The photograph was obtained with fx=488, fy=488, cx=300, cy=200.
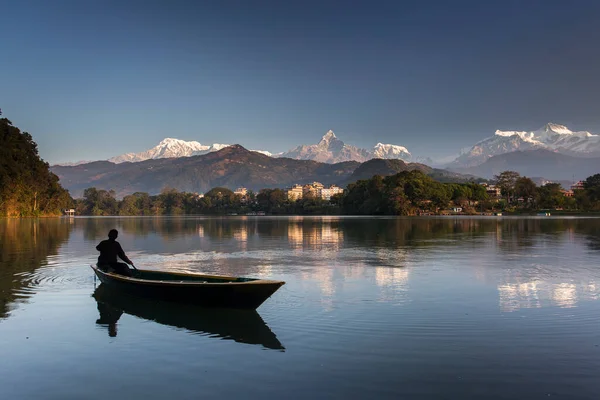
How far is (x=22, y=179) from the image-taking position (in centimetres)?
9544

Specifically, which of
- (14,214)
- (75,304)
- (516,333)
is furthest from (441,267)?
(14,214)

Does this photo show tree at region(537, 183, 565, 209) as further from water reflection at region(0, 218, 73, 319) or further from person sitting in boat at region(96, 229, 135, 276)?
person sitting in boat at region(96, 229, 135, 276)

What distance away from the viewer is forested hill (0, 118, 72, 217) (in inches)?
3346

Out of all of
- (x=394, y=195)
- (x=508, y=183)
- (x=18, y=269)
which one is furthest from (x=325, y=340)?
(x=508, y=183)

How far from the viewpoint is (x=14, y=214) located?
103 m

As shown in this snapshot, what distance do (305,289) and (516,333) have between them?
776 centimetres

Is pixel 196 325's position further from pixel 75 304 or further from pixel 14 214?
pixel 14 214

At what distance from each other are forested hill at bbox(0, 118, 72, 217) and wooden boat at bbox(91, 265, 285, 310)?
257ft

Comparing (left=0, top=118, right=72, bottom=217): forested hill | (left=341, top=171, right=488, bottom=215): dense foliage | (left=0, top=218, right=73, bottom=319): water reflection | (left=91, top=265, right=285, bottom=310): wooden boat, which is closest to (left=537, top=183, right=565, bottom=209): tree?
(left=341, top=171, right=488, bottom=215): dense foliage

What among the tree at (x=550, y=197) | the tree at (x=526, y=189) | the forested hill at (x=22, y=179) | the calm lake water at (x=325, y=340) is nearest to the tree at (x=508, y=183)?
the tree at (x=526, y=189)

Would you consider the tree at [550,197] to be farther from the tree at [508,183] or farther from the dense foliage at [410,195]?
the tree at [508,183]

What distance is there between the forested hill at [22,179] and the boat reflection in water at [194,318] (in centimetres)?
7773

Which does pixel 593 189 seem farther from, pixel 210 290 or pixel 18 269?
pixel 210 290

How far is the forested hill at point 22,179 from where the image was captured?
279 feet
